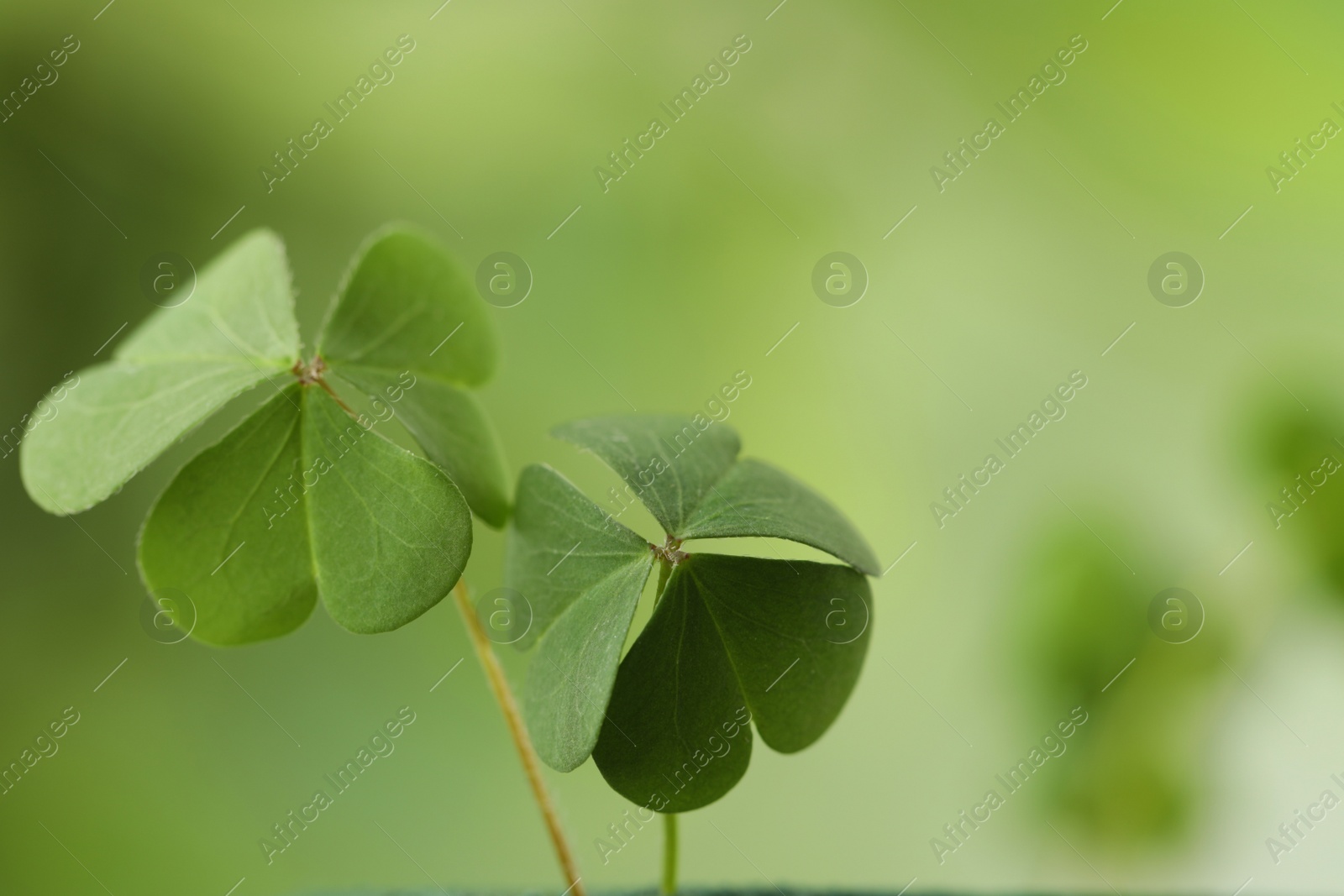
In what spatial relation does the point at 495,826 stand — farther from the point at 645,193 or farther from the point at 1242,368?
→ the point at 1242,368

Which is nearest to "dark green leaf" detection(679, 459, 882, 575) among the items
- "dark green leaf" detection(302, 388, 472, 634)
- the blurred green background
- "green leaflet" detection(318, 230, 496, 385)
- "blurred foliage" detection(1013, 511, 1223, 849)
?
"dark green leaf" detection(302, 388, 472, 634)

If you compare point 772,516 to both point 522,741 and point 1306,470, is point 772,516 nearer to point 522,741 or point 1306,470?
point 522,741

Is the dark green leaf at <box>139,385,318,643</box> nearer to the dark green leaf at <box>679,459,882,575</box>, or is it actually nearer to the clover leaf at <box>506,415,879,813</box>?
the clover leaf at <box>506,415,879,813</box>

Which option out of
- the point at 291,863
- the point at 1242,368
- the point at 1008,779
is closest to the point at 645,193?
the point at 1242,368

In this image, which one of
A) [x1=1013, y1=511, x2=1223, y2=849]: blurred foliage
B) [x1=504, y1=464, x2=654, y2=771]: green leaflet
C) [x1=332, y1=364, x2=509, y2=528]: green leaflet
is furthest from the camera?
[x1=1013, y1=511, x2=1223, y2=849]: blurred foliage

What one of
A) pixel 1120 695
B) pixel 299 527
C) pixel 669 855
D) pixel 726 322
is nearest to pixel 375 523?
pixel 299 527

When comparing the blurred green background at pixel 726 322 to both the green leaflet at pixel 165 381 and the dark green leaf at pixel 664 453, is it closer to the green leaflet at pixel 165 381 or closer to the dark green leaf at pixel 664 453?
the green leaflet at pixel 165 381

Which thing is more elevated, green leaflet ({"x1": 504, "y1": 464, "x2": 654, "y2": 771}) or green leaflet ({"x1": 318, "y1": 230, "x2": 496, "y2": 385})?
green leaflet ({"x1": 318, "y1": 230, "x2": 496, "y2": 385})
